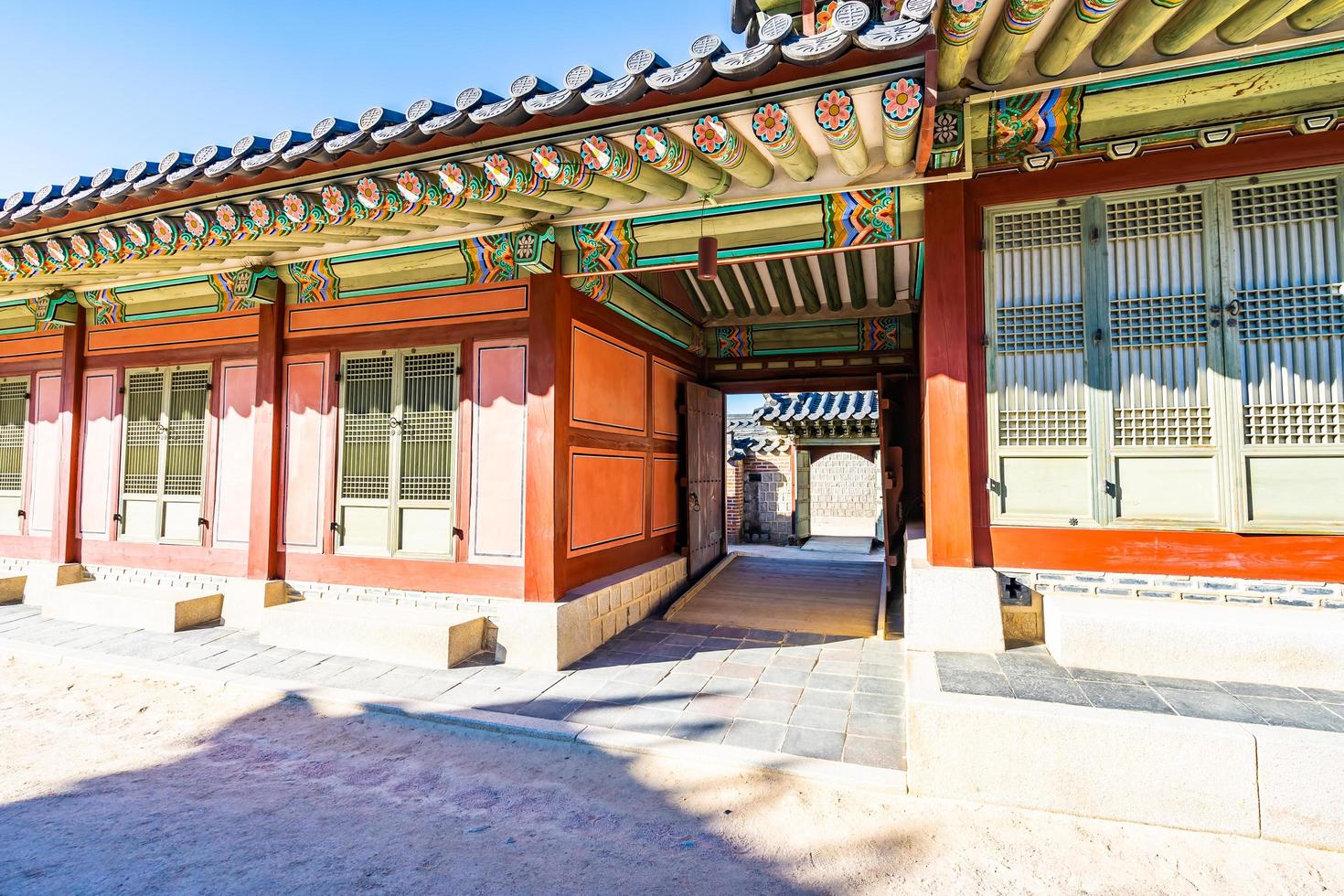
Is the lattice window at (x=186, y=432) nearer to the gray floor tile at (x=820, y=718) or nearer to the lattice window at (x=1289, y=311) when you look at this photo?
the gray floor tile at (x=820, y=718)

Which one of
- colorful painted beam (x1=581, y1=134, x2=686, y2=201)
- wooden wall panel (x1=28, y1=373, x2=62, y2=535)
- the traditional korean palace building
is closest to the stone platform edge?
the traditional korean palace building

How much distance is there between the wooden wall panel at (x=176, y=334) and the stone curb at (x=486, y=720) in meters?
2.96

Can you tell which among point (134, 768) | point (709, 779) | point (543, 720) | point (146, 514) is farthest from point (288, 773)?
point (146, 514)

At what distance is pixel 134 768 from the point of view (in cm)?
329

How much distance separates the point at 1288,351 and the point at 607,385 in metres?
4.65

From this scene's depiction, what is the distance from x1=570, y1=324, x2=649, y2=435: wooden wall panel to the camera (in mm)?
5227

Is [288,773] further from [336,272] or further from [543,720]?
[336,272]

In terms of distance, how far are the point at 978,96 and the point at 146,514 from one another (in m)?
8.10

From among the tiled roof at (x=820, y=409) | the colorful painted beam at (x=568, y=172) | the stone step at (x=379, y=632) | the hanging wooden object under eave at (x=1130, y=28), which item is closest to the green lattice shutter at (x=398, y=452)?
the stone step at (x=379, y=632)

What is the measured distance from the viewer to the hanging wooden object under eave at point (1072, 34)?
256 cm

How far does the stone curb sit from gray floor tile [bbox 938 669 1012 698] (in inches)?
19.8

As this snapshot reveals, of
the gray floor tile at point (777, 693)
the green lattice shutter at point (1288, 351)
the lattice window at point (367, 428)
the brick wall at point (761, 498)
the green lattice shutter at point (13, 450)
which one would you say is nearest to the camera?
the green lattice shutter at point (1288, 351)

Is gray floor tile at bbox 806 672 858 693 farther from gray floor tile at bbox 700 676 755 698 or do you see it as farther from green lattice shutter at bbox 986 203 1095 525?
green lattice shutter at bbox 986 203 1095 525

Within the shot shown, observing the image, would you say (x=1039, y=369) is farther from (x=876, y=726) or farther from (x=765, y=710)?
(x=765, y=710)
